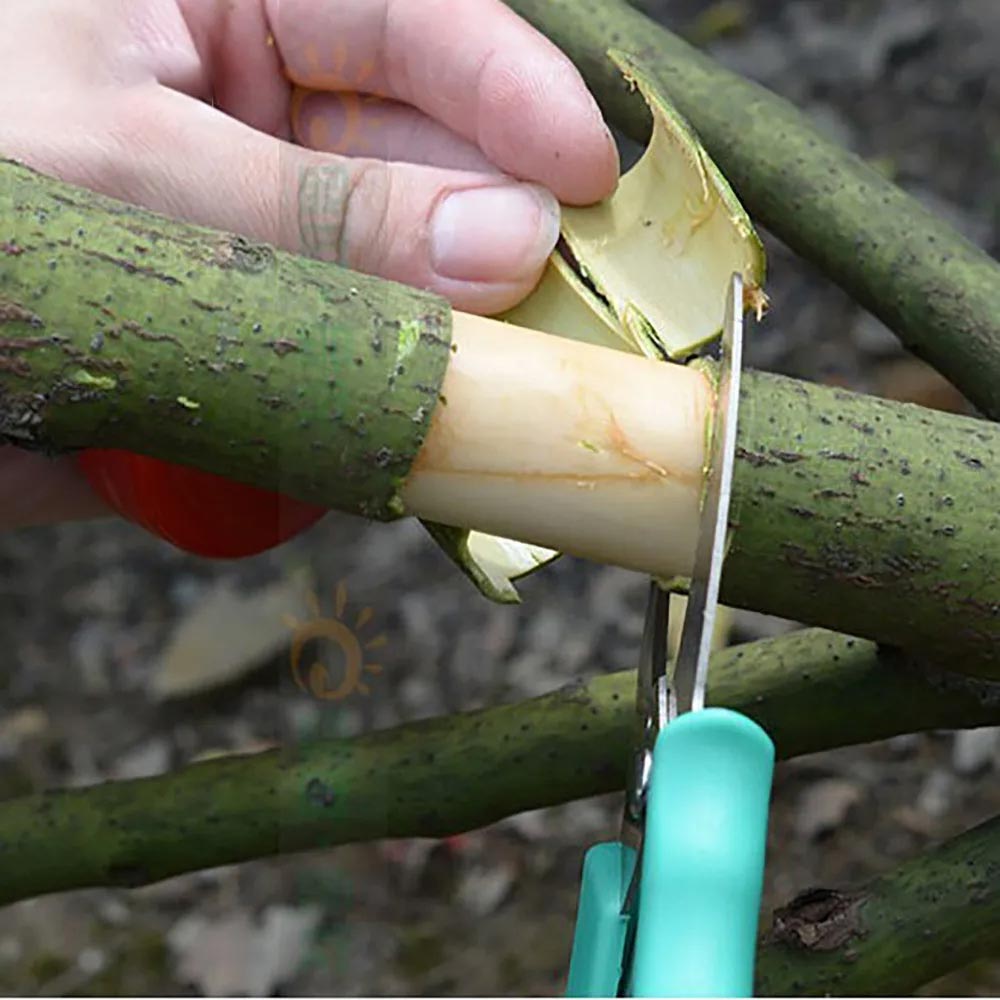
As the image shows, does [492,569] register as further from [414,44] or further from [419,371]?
[414,44]

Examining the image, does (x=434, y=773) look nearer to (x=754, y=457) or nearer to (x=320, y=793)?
(x=320, y=793)

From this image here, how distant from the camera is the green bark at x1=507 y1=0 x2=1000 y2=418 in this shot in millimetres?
818

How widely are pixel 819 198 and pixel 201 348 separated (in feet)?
1.48

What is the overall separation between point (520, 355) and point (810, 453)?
Result: 11 centimetres

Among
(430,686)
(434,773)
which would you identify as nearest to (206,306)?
(434,773)

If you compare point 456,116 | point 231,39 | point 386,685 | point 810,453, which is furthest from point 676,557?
point 386,685

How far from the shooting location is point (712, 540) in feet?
1.76

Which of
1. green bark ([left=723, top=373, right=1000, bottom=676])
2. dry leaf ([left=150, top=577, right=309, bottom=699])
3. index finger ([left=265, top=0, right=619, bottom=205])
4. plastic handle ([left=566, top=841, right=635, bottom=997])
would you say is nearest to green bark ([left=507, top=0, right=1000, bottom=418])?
index finger ([left=265, top=0, right=619, bottom=205])

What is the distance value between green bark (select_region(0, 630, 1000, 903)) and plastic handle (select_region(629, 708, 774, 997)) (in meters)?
0.34

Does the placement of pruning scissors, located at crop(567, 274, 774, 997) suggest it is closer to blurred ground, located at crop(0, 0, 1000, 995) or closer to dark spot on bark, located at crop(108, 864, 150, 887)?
dark spot on bark, located at crop(108, 864, 150, 887)

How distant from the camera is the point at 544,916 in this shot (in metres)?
1.35

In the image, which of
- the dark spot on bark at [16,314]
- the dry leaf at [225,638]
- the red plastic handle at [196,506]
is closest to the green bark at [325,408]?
the dark spot on bark at [16,314]

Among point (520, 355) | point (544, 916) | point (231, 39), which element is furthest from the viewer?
point (544, 916)

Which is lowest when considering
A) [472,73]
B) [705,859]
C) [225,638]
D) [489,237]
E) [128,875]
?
[705,859]
